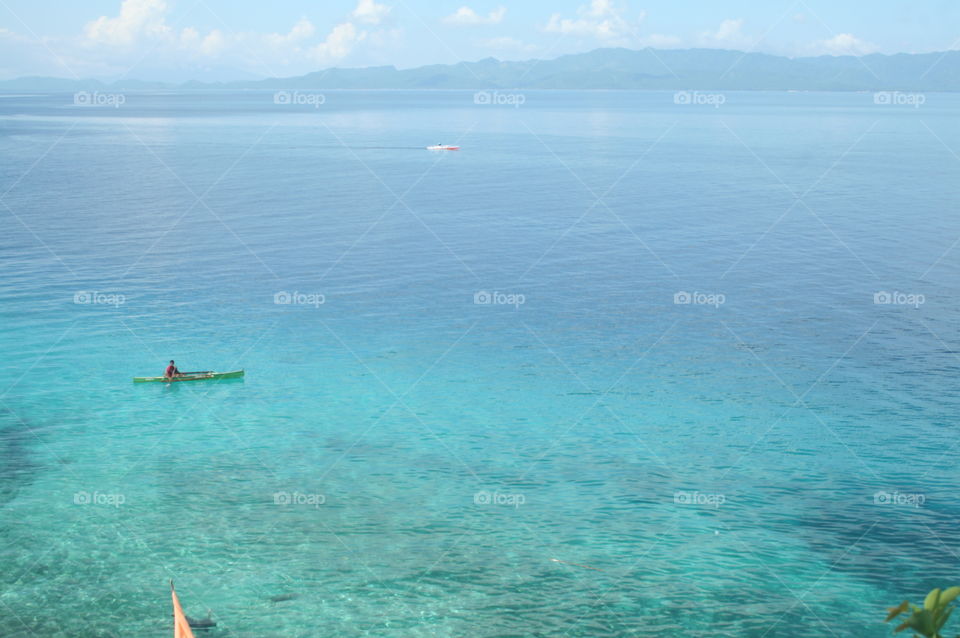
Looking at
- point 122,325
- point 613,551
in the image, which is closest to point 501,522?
point 613,551

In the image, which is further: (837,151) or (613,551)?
(837,151)

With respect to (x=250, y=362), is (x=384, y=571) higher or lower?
lower

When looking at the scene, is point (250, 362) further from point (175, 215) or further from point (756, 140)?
point (756, 140)
